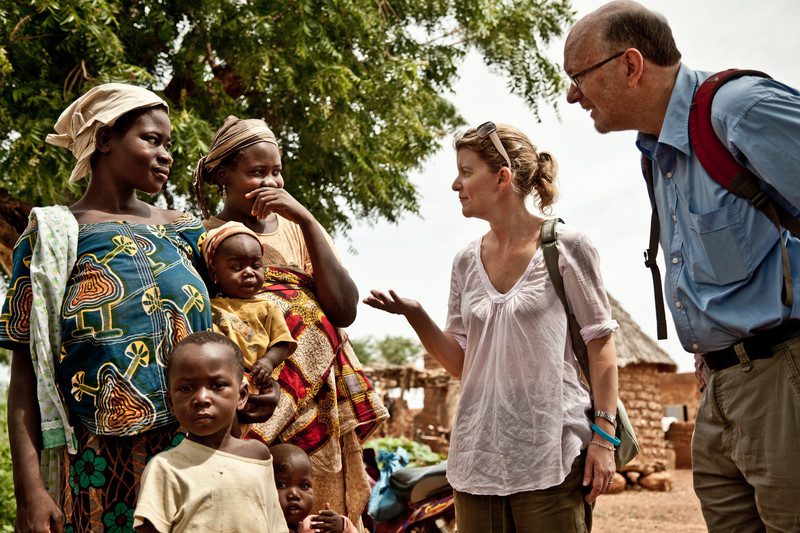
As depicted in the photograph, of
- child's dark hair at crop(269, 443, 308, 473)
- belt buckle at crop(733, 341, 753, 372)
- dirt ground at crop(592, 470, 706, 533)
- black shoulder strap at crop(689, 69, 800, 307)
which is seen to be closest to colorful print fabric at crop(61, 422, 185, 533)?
child's dark hair at crop(269, 443, 308, 473)

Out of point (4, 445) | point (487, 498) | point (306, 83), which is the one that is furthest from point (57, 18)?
point (487, 498)

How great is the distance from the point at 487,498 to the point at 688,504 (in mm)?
12814

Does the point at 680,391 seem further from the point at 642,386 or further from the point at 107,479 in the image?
the point at 107,479

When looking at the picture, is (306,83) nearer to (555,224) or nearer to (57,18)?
(57,18)

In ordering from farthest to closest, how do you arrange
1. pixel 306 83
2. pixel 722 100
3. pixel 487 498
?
pixel 306 83 → pixel 487 498 → pixel 722 100

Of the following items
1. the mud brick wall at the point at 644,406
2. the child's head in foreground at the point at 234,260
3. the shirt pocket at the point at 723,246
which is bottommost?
the mud brick wall at the point at 644,406

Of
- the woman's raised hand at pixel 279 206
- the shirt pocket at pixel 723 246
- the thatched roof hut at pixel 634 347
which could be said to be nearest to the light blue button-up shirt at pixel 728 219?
the shirt pocket at pixel 723 246

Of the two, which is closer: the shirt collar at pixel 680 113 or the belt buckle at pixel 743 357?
the belt buckle at pixel 743 357

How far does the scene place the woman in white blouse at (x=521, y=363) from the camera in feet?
9.57

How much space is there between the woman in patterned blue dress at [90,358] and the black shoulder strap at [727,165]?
1.60 meters

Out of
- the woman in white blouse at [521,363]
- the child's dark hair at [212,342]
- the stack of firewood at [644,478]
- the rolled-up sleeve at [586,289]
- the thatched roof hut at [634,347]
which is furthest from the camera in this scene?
the thatched roof hut at [634,347]

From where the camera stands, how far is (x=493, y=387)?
3.06m

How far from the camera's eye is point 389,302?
3.24 metres

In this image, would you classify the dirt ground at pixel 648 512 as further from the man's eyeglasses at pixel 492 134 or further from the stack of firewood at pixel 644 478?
the man's eyeglasses at pixel 492 134
